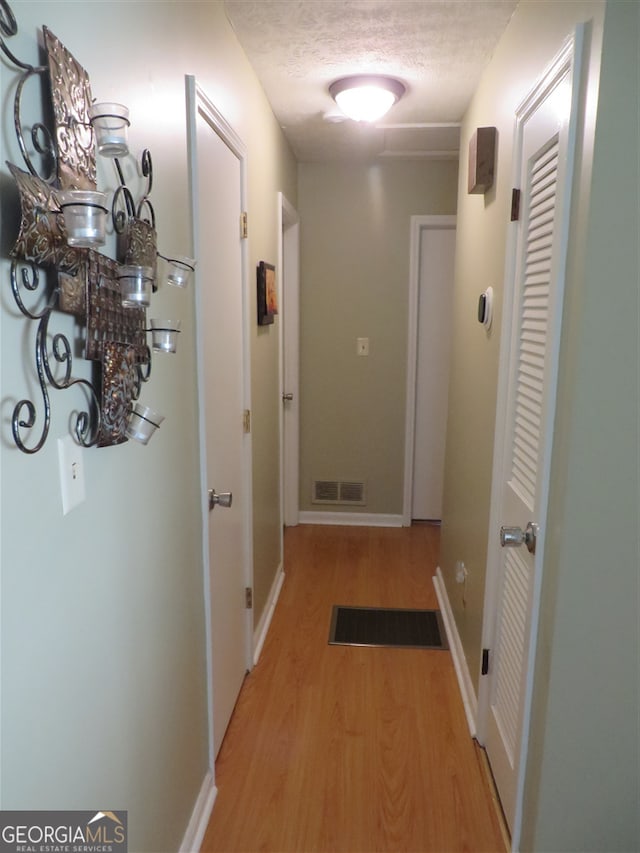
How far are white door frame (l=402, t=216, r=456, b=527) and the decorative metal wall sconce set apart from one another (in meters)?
2.79

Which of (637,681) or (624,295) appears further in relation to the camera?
(637,681)

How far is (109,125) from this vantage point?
0.87 meters

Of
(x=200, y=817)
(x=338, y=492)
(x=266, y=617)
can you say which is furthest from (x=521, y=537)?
(x=338, y=492)

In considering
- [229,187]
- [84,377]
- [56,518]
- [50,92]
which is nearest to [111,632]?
[56,518]

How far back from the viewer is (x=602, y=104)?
1119 mm

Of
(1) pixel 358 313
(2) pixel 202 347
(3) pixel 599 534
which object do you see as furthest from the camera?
(1) pixel 358 313

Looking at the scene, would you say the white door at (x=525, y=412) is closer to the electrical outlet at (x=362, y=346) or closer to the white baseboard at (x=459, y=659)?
the white baseboard at (x=459, y=659)

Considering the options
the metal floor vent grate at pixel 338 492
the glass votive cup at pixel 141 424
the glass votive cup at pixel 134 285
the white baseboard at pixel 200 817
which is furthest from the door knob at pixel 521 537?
the metal floor vent grate at pixel 338 492

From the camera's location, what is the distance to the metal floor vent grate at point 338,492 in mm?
4051

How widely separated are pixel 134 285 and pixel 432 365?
10.2 feet

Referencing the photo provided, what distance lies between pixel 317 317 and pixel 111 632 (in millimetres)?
2962

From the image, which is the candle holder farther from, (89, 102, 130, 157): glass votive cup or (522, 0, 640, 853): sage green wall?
(522, 0, 640, 853): sage green wall

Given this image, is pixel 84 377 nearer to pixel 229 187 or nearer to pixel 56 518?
pixel 56 518

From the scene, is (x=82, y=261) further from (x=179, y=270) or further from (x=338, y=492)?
(x=338, y=492)
